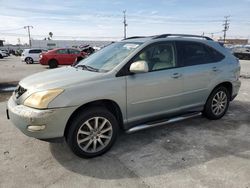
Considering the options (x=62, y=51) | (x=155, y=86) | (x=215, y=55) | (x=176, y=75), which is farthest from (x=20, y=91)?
(x=62, y=51)

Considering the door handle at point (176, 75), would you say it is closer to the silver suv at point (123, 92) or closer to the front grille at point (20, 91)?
the silver suv at point (123, 92)

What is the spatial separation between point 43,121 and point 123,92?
46.7 inches

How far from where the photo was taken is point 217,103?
500 centimetres

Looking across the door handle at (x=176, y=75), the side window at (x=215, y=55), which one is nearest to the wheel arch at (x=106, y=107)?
the door handle at (x=176, y=75)

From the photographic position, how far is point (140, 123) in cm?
392

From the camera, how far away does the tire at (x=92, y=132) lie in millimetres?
3297

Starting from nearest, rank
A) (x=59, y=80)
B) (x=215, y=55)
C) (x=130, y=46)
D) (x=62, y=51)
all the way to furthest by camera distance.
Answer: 1. (x=59, y=80)
2. (x=130, y=46)
3. (x=215, y=55)
4. (x=62, y=51)

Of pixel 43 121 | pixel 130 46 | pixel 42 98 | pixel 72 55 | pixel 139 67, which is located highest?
pixel 130 46

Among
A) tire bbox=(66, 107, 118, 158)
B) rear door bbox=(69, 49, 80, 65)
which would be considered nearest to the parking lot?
tire bbox=(66, 107, 118, 158)

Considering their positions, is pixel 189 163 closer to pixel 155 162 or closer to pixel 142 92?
pixel 155 162

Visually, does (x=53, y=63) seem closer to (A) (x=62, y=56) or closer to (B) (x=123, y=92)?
(A) (x=62, y=56)

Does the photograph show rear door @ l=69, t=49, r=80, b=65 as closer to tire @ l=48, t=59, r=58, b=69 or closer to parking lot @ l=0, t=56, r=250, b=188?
tire @ l=48, t=59, r=58, b=69

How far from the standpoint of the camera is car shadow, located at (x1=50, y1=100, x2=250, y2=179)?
10.6 feet

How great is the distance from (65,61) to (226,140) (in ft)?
49.5
